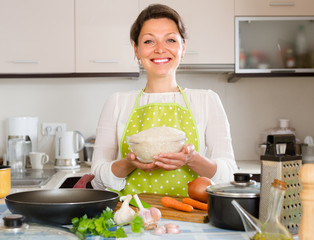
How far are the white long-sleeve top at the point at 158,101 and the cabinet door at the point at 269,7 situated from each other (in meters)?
1.33

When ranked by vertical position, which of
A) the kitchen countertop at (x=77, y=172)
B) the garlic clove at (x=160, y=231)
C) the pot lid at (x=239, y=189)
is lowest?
the kitchen countertop at (x=77, y=172)

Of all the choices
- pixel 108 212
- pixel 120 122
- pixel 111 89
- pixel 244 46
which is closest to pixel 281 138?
pixel 108 212

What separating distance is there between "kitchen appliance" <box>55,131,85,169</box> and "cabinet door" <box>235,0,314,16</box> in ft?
4.24

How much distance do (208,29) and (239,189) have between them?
202 cm

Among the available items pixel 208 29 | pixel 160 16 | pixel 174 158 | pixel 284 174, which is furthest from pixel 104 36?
pixel 284 174

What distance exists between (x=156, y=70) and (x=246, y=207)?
0.80m

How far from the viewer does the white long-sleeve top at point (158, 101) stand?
1.55m

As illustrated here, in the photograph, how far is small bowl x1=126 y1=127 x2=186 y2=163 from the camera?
1209 mm

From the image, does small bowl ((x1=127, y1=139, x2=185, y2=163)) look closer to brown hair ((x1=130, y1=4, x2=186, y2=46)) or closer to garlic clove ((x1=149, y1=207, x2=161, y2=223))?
garlic clove ((x1=149, y1=207, x2=161, y2=223))

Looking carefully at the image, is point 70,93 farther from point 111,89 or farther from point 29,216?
point 29,216

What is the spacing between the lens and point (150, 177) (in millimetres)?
1572

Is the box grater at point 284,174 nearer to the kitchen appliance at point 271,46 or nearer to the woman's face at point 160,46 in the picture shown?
the woman's face at point 160,46

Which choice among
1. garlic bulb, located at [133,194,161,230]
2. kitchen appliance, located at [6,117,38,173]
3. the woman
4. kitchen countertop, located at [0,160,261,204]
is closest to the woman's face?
the woman

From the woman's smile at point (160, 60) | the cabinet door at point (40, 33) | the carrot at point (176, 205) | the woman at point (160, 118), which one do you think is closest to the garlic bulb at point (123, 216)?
the carrot at point (176, 205)
